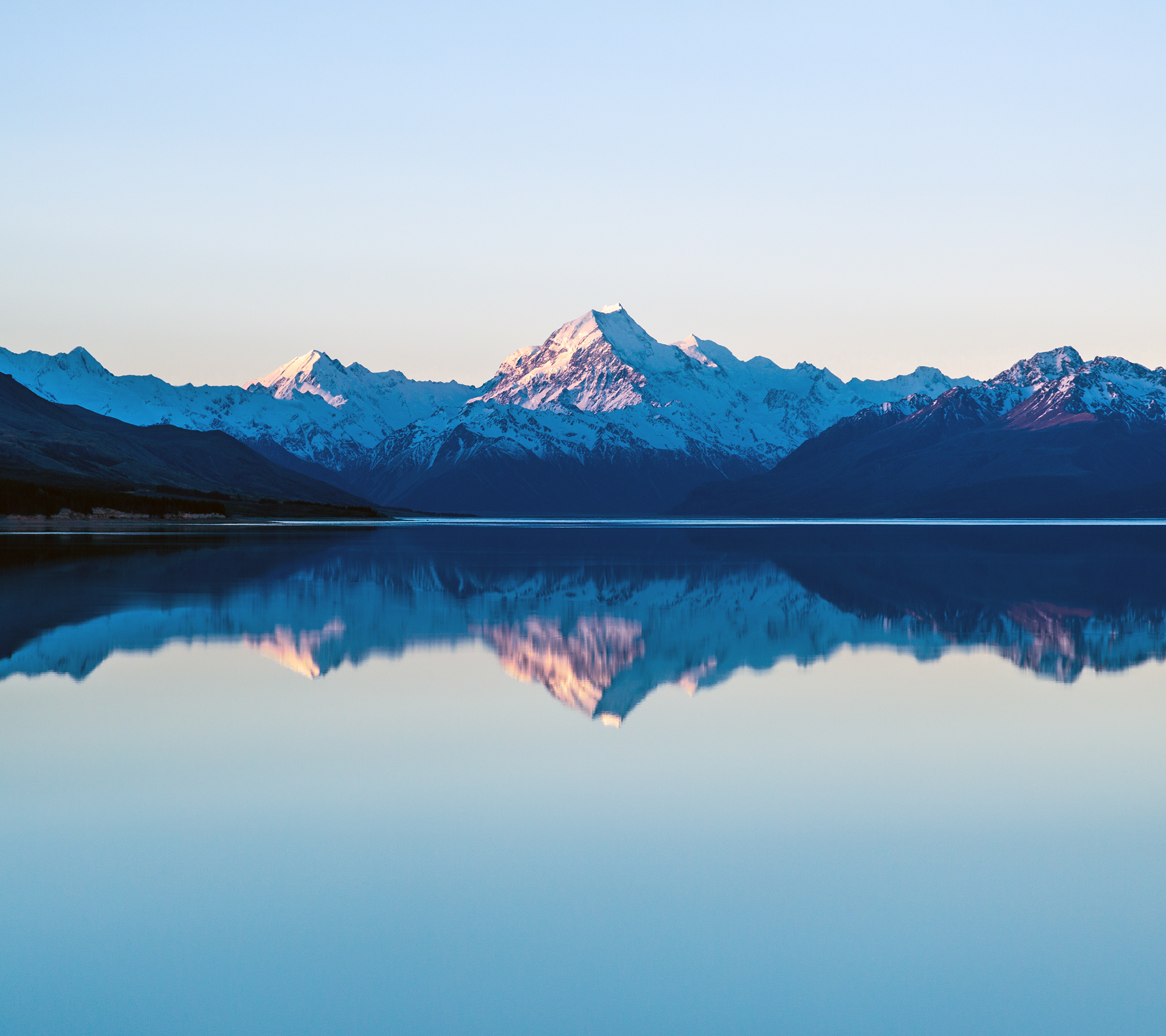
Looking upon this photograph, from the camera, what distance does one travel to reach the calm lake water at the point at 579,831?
440 inches

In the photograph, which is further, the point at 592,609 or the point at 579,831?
the point at 592,609

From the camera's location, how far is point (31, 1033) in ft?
34.2

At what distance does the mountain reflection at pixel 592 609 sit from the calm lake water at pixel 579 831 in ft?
1.28

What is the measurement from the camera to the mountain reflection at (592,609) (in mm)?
32625

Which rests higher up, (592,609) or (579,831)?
(592,609)

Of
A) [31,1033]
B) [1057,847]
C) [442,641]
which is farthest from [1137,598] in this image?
[31,1033]

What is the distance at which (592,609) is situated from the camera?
4694cm

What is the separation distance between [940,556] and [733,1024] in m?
87.8

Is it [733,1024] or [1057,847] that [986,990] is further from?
[1057,847]

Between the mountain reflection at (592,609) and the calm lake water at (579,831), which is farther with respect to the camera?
the mountain reflection at (592,609)

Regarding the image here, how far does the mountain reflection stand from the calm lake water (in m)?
0.39

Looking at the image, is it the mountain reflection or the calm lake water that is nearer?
the calm lake water

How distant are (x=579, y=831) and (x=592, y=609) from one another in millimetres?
30884

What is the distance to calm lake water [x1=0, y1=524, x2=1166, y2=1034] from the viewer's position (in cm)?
1118
